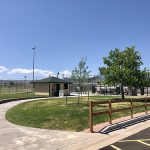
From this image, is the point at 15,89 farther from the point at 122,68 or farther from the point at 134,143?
the point at 134,143

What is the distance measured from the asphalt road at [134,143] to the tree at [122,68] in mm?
21754

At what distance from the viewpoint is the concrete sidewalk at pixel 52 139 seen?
1165 centimetres

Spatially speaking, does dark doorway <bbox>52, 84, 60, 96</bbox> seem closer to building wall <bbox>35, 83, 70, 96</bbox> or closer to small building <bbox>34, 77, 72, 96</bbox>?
small building <bbox>34, 77, 72, 96</bbox>

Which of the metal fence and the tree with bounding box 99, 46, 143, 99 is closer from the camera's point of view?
the tree with bounding box 99, 46, 143, 99

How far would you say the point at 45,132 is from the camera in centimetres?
1458

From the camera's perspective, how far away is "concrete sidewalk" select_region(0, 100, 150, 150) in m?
11.6

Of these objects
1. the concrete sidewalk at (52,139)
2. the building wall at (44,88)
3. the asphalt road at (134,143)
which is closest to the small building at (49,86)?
the building wall at (44,88)

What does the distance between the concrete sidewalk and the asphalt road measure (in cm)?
36

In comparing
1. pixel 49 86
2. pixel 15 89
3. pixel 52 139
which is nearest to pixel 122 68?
pixel 49 86

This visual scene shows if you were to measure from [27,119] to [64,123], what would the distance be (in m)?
2.92

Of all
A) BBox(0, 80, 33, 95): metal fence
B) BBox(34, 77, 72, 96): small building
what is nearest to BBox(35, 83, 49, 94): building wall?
BBox(34, 77, 72, 96): small building

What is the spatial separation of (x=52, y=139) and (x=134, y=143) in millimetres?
3130

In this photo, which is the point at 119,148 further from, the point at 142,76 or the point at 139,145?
the point at 142,76

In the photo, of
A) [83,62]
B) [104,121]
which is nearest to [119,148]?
[104,121]
